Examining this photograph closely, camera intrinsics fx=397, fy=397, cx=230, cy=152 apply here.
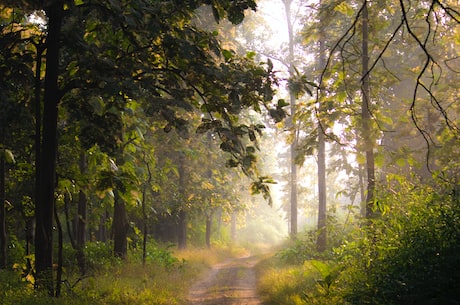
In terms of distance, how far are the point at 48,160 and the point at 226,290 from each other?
739 centimetres

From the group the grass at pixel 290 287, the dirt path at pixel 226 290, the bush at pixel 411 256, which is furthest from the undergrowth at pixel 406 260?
the dirt path at pixel 226 290

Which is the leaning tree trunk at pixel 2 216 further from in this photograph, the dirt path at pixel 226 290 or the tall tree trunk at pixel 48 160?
the dirt path at pixel 226 290

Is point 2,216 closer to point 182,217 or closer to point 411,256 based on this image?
point 411,256

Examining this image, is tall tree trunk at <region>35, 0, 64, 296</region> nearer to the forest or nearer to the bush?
the forest

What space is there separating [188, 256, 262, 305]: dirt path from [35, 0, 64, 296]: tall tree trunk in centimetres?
441

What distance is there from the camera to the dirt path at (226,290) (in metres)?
10.1

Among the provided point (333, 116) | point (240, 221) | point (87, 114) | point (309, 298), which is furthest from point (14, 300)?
point (240, 221)

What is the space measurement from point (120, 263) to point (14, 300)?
6.78m

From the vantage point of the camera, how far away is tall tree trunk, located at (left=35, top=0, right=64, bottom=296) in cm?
637

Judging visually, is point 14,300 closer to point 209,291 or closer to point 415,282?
point 415,282

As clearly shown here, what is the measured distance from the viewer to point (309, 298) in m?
7.80

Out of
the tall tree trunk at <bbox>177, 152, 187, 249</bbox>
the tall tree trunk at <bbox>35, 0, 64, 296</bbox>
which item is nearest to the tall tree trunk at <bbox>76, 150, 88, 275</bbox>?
the tall tree trunk at <bbox>35, 0, 64, 296</bbox>

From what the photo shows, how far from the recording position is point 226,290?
1200 cm

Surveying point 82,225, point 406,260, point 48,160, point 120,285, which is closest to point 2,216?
point 82,225
